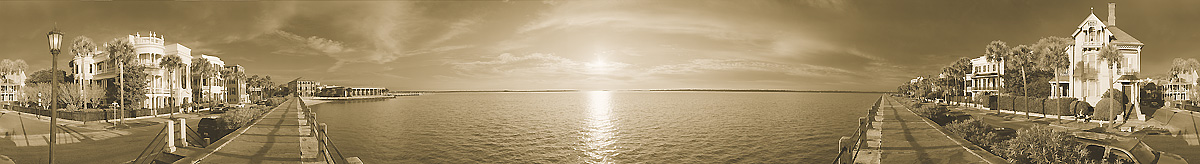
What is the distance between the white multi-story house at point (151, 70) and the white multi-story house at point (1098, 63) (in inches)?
3320

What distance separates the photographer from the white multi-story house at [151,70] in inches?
2426

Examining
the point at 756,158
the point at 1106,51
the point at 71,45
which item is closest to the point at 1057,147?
the point at 756,158

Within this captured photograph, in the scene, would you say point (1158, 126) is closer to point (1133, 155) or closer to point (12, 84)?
point (1133, 155)

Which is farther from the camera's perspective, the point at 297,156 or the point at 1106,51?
the point at 1106,51

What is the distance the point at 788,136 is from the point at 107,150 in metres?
39.2

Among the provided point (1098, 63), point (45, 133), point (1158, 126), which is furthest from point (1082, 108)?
point (45, 133)

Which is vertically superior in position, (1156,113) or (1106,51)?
(1106,51)

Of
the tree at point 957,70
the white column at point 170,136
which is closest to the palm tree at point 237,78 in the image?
the white column at point 170,136

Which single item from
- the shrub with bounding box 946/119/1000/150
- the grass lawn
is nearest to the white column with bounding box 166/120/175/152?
the grass lawn

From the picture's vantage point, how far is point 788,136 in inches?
1677

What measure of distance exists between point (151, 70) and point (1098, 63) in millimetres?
89061

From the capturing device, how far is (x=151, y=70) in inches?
2424

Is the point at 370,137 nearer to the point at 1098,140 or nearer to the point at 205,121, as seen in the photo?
the point at 205,121

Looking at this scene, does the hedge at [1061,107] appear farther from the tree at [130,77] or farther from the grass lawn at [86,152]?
the tree at [130,77]
